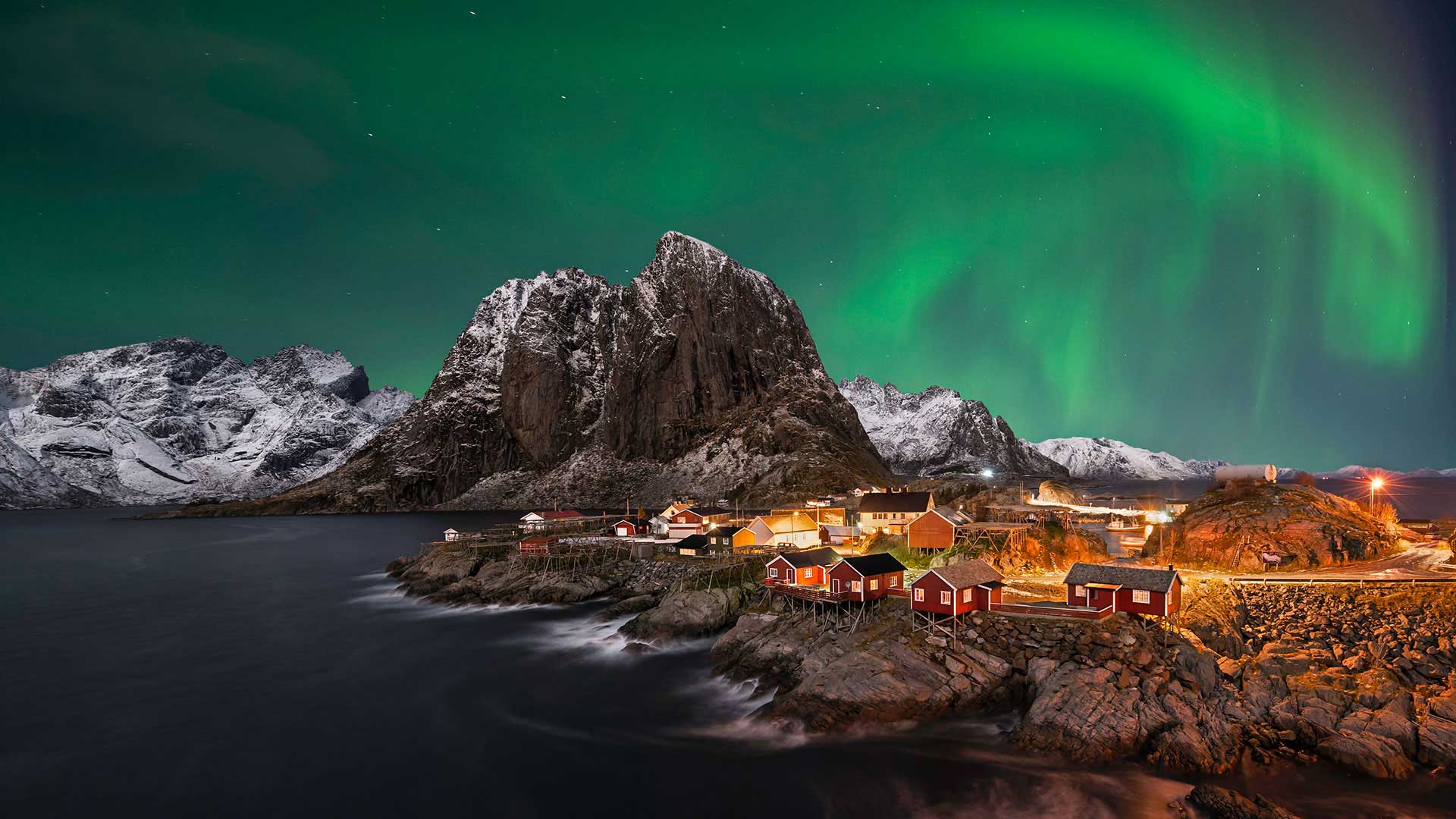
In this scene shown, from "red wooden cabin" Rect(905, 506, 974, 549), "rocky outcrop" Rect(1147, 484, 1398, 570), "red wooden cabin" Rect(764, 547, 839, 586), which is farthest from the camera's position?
"red wooden cabin" Rect(905, 506, 974, 549)

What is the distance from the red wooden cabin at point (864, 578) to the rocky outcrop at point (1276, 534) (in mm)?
22270

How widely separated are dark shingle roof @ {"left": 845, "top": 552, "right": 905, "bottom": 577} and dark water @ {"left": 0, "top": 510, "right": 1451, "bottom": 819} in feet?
36.1

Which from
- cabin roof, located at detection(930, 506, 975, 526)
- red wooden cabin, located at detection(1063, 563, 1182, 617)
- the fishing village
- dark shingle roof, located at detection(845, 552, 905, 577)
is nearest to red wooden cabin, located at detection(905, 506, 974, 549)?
cabin roof, located at detection(930, 506, 975, 526)

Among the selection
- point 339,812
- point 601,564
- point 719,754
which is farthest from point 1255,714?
point 601,564

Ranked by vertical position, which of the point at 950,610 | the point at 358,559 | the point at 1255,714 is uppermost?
the point at 950,610

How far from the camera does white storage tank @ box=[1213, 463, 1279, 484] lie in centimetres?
7369

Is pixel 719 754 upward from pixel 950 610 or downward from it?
downward

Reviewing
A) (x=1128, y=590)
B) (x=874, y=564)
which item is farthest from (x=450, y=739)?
(x=1128, y=590)

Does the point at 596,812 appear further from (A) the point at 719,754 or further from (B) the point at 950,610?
(B) the point at 950,610

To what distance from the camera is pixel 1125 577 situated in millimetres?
36125

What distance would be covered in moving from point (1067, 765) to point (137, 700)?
178 ft

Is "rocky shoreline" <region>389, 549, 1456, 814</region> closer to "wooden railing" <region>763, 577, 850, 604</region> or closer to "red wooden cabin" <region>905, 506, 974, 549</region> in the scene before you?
"wooden railing" <region>763, 577, 850, 604</region>

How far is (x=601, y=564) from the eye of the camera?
71188 millimetres

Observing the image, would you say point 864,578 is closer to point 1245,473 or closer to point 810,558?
point 810,558
